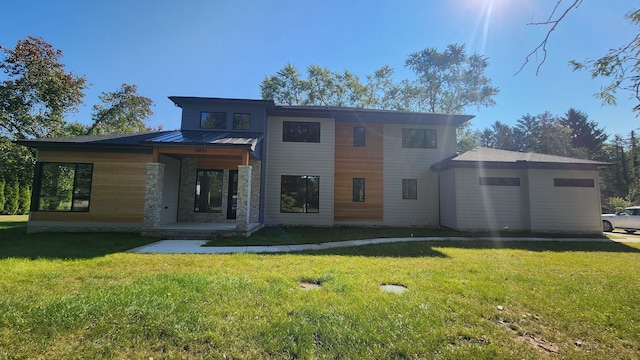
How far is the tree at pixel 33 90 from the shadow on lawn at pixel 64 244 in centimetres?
1258

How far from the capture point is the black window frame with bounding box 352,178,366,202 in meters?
13.5

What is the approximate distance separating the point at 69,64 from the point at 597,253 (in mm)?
29786

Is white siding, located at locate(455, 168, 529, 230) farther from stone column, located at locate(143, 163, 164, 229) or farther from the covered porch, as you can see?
stone column, located at locate(143, 163, 164, 229)

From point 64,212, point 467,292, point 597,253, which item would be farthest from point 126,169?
point 597,253

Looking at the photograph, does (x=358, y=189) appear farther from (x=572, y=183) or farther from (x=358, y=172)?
(x=572, y=183)

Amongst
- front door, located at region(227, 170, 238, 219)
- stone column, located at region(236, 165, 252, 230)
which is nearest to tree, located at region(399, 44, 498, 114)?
front door, located at region(227, 170, 238, 219)

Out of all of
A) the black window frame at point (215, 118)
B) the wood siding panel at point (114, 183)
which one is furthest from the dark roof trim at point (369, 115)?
the wood siding panel at point (114, 183)

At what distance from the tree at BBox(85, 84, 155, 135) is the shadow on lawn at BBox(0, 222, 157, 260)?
16.2 m

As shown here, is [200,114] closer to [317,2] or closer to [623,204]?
[317,2]

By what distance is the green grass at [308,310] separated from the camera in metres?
2.59

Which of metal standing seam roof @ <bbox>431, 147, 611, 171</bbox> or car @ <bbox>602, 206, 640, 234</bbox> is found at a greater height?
metal standing seam roof @ <bbox>431, 147, 611, 171</bbox>

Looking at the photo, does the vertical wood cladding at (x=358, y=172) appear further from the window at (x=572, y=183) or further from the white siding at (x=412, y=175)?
the window at (x=572, y=183)

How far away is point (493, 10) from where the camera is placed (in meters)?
3.89

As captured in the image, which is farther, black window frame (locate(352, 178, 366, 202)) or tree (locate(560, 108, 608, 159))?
tree (locate(560, 108, 608, 159))
